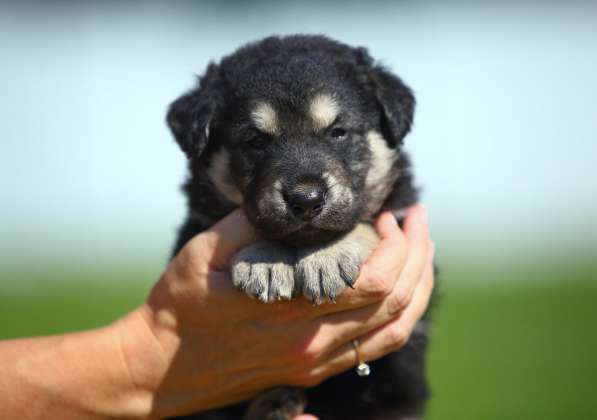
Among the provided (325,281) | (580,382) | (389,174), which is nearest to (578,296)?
(580,382)

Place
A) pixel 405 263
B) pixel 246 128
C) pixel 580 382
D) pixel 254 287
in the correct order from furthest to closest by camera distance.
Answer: pixel 580 382 < pixel 246 128 < pixel 405 263 < pixel 254 287

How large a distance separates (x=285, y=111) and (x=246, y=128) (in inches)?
9.2

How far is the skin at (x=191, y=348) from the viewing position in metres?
3.00

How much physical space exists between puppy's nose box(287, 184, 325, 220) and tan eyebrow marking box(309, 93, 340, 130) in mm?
472

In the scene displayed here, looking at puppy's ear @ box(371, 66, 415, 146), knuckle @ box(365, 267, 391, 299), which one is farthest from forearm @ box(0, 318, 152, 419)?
puppy's ear @ box(371, 66, 415, 146)

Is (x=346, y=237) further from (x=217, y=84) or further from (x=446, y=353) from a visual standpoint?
(x=446, y=353)

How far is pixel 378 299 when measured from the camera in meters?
3.10

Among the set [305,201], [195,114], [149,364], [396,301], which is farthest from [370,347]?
[195,114]

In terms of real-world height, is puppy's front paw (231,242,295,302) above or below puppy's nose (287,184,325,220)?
below

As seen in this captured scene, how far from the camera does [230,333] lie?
9.98 ft

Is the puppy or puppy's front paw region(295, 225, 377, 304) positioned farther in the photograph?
the puppy

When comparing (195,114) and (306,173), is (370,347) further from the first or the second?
(195,114)

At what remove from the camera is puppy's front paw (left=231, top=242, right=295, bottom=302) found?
2984 millimetres

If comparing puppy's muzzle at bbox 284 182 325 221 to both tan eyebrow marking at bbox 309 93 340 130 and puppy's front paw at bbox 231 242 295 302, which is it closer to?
puppy's front paw at bbox 231 242 295 302
